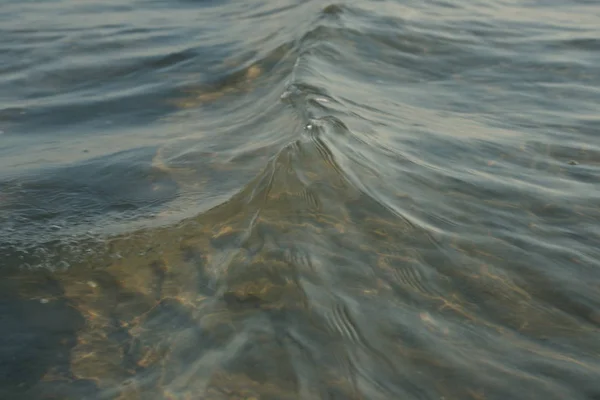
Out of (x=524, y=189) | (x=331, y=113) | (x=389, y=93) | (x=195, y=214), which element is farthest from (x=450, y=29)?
(x=195, y=214)

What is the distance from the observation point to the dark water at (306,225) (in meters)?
2.93

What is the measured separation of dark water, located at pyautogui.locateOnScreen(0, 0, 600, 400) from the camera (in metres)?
2.93

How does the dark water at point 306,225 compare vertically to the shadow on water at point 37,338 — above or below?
above

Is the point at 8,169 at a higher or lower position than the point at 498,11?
lower

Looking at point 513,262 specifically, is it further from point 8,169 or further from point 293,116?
point 8,169

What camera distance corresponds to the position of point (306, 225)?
391cm

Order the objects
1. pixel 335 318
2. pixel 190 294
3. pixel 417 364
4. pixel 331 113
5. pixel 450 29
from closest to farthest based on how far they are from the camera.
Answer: pixel 417 364 → pixel 335 318 → pixel 190 294 → pixel 331 113 → pixel 450 29

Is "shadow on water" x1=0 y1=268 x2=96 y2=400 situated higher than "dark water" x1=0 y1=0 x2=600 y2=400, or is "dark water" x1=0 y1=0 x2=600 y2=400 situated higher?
"dark water" x1=0 y1=0 x2=600 y2=400

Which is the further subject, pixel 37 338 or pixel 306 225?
pixel 306 225

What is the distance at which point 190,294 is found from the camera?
342 cm

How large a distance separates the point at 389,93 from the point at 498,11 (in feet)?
12.6

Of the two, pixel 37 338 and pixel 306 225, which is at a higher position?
pixel 306 225

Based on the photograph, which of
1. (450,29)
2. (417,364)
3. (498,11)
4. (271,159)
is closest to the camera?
(417,364)

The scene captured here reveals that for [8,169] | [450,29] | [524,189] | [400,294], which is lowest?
[8,169]
